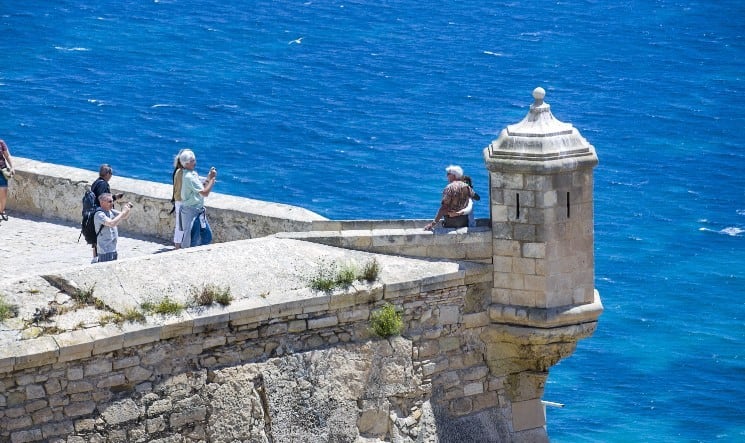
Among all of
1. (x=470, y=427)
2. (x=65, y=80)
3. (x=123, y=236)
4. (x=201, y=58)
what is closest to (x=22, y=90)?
(x=65, y=80)

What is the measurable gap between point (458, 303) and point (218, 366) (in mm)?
3137

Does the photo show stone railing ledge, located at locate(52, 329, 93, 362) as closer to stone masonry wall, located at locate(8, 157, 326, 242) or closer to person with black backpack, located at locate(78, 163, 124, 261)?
person with black backpack, located at locate(78, 163, 124, 261)

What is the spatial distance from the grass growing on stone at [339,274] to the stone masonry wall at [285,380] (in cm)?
18

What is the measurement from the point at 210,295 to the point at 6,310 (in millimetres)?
2174

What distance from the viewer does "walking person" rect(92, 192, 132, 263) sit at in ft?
57.8

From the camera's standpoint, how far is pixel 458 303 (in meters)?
17.9

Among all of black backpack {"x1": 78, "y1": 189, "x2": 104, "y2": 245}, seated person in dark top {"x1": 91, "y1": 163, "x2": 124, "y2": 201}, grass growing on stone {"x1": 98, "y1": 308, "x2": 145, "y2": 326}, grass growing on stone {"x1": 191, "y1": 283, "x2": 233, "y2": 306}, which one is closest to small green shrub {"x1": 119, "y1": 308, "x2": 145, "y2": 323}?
grass growing on stone {"x1": 98, "y1": 308, "x2": 145, "y2": 326}

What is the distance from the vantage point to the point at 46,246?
2017cm

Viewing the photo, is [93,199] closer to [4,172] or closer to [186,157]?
[186,157]

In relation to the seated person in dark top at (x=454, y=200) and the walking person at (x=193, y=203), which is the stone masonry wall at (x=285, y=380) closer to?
the seated person in dark top at (x=454, y=200)

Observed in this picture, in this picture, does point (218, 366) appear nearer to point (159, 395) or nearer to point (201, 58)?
point (159, 395)

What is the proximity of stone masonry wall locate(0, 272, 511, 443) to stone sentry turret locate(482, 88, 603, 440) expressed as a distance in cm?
37

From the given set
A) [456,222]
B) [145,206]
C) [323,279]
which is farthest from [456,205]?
[145,206]

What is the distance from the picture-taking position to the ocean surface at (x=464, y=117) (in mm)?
33094
